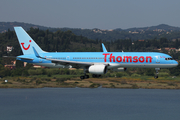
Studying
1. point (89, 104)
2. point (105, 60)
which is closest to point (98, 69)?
point (105, 60)

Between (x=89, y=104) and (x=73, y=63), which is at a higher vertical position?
(x=73, y=63)

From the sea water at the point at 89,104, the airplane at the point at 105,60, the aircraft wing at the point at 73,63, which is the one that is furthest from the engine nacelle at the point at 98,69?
the sea water at the point at 89,104

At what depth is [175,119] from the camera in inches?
1964

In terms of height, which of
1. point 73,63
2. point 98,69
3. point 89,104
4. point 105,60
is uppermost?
point 105,60

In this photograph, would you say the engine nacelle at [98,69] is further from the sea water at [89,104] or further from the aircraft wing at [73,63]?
the sea water at [89,104]

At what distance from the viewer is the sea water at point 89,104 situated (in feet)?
171

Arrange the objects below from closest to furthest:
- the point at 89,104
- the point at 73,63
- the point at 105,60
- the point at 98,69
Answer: the point at 89,104
the point at 98,69
the point at 105,60
the point at 73,63

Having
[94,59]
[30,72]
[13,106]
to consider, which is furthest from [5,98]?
[30,72]

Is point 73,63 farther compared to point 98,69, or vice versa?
point 73,63

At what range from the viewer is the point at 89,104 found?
62.8 m

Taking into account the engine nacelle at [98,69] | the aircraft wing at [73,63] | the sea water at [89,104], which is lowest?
the sea water at [89,104]

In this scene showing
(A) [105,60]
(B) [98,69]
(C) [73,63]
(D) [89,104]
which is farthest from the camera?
(C) [73,63]

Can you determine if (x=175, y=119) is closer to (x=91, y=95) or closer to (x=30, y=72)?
(x=91, y=95)

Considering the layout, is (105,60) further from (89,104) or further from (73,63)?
(89,104)
